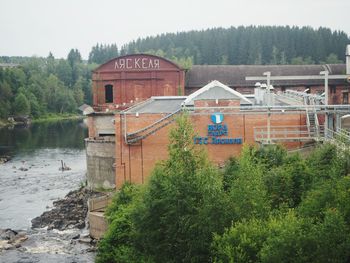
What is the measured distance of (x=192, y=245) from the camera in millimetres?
19156

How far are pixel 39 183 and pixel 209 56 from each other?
383ft

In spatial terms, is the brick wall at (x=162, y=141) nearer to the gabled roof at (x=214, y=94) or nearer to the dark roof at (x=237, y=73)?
the gabled roof at (x=214, y=94)

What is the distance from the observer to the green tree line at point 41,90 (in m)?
117

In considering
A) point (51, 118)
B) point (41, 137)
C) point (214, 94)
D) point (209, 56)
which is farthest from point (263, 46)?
point (214, 94)

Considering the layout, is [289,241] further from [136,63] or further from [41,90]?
[41,90]

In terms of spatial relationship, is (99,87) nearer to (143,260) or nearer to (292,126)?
(292,126)

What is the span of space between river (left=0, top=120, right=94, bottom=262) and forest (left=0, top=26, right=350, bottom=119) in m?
36.1

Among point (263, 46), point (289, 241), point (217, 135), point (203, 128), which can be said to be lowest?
point (289, 241)

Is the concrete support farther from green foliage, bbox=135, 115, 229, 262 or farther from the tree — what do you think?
the tree

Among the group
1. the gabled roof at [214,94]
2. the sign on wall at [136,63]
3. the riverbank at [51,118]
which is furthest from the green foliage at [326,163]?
the riverbank at [51,118]

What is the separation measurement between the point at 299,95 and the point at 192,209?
24160 mm

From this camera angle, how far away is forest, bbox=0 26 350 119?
131 meters

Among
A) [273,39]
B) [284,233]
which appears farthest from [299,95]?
[273,39]

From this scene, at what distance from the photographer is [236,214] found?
19125mm
